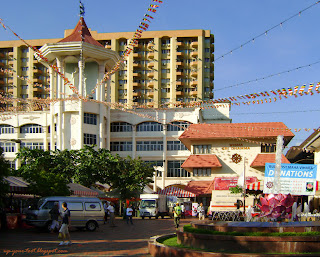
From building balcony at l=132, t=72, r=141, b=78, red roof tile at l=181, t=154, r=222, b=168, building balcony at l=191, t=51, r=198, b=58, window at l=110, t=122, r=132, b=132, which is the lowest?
red roof tile at l=181, t=154, r=222, b=168

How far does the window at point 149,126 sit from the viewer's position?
69.0 metres

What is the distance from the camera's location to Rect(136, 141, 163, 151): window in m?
68.4

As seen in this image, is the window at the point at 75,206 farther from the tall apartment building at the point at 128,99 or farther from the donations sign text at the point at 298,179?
the tall apartment building at the point at 128,99

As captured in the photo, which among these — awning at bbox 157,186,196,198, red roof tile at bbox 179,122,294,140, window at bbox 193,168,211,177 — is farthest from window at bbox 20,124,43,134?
awning at bbox 157,186,196,198

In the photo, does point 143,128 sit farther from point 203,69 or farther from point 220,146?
point 203,69

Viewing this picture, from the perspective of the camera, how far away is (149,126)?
69.3m

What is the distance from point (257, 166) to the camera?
50.2 metres

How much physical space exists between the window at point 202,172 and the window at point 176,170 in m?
14.7

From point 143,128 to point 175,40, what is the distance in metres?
25.7

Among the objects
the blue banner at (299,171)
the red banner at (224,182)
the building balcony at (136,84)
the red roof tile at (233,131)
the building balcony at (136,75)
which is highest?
the building balcony at (136,75)

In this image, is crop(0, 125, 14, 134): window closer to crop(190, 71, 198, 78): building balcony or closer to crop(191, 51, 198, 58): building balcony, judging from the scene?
crop(190, 71, 198, 78): building balcony

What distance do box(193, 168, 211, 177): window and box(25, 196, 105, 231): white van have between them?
88.1ft

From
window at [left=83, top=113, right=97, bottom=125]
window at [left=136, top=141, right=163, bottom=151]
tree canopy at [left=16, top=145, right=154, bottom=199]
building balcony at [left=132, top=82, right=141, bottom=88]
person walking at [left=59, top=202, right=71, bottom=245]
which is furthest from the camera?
building balcony at [left=132, top=82, right=141, bottom=88]

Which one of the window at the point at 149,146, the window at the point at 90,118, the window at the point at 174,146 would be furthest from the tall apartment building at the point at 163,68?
the window at the point at 90,118
